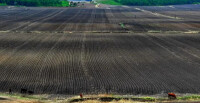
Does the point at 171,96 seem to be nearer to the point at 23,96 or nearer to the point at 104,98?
the point at 104,98

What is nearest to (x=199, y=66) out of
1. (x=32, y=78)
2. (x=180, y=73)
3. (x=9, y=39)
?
(x=180, y=73)

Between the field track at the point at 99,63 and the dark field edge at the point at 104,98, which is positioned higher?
the field track at the point at 99,63

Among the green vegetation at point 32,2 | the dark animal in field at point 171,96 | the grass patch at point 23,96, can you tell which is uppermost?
the green vegetation at point 32,2

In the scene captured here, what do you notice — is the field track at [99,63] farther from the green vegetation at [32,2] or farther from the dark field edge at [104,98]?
the green vegetation at [32,2]

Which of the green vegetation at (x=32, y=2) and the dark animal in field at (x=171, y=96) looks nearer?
the dark animal in field at (x=171, y=96)

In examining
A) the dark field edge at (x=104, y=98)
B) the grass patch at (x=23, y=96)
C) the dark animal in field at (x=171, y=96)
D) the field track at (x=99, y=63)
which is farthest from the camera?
the field track at (x=99, y=63)

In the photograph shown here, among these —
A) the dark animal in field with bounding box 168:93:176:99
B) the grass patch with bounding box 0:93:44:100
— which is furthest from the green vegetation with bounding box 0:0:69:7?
the dark animal in field with bounding box 168:93:176:99

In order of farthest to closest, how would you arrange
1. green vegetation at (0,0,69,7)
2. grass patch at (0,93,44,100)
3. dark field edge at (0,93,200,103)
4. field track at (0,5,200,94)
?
green vegetation at (0,0,69,7) < field track at (0,5,200,94) < grass patch at (0,93,44,100) < dark field edge at (0,93,200,103)

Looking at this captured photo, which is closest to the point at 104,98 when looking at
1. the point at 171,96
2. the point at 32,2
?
the point at 171,96

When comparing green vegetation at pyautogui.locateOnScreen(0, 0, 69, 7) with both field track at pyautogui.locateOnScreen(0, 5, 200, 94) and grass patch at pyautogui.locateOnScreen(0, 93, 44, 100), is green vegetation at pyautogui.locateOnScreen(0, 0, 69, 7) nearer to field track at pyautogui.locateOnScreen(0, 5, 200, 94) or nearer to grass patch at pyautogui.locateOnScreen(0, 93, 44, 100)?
field track at pyautogui.locateOnScreen(0, 5, 200, 94)

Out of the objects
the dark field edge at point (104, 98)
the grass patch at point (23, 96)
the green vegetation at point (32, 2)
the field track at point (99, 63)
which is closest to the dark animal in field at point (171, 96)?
the dark field edge at point (104, 98)

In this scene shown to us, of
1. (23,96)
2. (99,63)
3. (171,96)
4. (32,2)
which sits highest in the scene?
(32,2)
